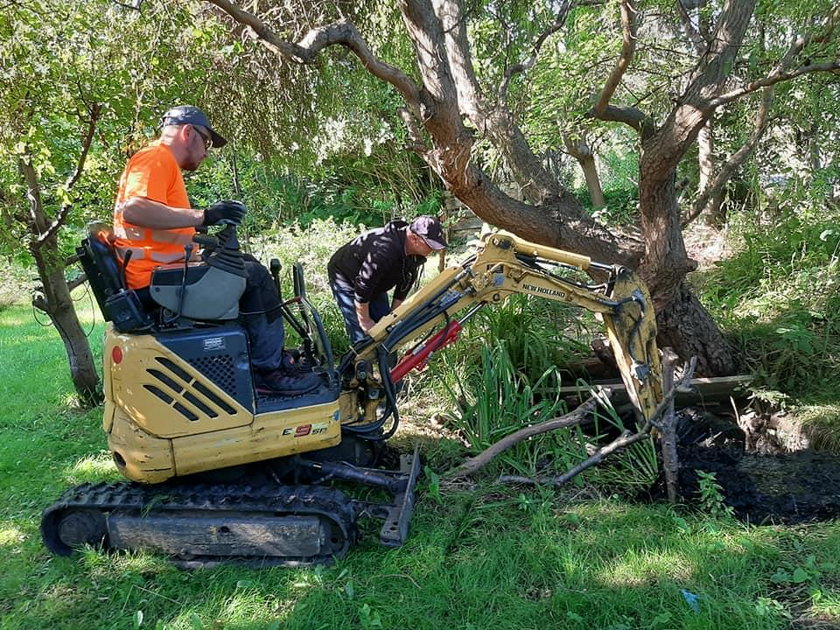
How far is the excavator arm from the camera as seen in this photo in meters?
3.89

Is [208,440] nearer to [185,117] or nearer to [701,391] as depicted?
[185,117]

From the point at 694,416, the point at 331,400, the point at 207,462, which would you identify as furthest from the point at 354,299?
the point at 694,416

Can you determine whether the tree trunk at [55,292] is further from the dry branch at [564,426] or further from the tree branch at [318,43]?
the dry branch at [564,426]

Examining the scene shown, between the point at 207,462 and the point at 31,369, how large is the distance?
5.86 meters

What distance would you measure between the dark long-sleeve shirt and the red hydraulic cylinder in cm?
75

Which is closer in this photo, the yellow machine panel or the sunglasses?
the yellow machine panel

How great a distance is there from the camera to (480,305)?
4062 millimetres

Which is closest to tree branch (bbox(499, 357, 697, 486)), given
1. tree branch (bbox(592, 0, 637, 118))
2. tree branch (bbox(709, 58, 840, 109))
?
tree branch (bbox(709, 58, 840, 109))

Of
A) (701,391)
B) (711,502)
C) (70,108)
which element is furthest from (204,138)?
(701,391)

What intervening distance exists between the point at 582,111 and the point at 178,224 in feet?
14.4

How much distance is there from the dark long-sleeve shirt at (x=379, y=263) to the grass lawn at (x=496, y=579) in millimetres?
1599

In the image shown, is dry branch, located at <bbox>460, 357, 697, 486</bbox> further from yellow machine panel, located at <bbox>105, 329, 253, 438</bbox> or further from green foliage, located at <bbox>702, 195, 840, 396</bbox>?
green foliage, located at <bbox>702, 195, 840, 396</bbox>

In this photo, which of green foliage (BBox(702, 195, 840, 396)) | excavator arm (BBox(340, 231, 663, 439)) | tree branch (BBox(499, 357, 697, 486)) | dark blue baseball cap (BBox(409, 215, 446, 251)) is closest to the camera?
excavator arm (BBox(340, 231, 663, 439))

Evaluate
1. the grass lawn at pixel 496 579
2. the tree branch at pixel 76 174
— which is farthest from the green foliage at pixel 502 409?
the tree branch at pixel 76 174
